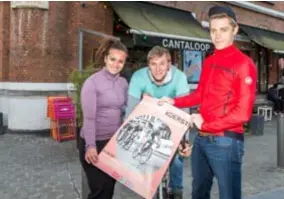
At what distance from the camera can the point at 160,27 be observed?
41.3ft

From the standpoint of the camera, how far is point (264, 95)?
20125mm

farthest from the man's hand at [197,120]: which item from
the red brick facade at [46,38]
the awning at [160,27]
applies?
the red brick facade at [46,38]

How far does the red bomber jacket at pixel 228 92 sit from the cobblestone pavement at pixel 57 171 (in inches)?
111

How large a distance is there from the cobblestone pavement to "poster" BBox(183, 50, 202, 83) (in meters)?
5.55

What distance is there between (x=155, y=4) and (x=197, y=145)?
11095 mm

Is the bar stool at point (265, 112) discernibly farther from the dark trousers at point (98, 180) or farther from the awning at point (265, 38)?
the dark trousers at point (98, 180)

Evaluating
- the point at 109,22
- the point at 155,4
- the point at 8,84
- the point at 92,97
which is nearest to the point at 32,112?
the point at 8,84

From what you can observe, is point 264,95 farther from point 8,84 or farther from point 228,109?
point 228,109

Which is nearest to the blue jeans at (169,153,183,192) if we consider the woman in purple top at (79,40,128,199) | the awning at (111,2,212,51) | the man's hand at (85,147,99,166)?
the woman in purple top at (79,40,128,199)

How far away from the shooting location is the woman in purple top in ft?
12.3

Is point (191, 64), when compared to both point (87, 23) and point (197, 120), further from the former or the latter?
point (197, 120)

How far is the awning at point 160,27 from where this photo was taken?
11.6 m

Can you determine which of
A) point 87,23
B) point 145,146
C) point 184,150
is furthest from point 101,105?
point 87,23

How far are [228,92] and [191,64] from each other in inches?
523
